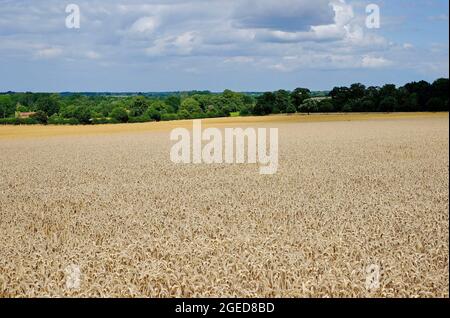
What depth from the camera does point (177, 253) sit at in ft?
27.3

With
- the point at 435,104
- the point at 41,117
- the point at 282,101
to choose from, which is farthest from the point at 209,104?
the point at 435,104

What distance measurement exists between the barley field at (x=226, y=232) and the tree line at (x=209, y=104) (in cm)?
4191

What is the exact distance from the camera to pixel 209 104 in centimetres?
8331

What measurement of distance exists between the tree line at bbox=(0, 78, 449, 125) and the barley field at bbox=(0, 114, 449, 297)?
137 ft

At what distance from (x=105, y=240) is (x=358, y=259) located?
14.9 ft

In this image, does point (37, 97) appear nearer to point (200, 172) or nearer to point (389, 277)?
point (200, 172)

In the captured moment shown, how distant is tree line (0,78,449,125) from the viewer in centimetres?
6138

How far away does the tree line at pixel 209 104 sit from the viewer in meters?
61.4

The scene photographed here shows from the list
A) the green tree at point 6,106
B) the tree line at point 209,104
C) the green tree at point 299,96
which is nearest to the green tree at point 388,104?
the tree line at point 209,104

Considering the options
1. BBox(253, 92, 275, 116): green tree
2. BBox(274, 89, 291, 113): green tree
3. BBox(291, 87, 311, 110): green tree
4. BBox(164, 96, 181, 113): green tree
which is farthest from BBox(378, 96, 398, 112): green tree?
BBox(164, 96, 181, 113): green tree

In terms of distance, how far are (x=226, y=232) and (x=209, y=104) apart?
7431 cm

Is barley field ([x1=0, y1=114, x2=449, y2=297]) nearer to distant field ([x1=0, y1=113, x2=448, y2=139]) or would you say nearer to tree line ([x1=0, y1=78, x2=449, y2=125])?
distant field ([x1=0, y1=113, x2=448, y2=139])

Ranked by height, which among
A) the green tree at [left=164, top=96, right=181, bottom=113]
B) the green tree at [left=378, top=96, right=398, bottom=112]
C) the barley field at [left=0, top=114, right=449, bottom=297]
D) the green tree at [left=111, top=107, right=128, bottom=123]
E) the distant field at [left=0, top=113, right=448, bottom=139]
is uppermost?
the green tree at [left=164, top=96, right=181, bottom=113]

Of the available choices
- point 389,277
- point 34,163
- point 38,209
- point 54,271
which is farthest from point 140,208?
point 34,163
